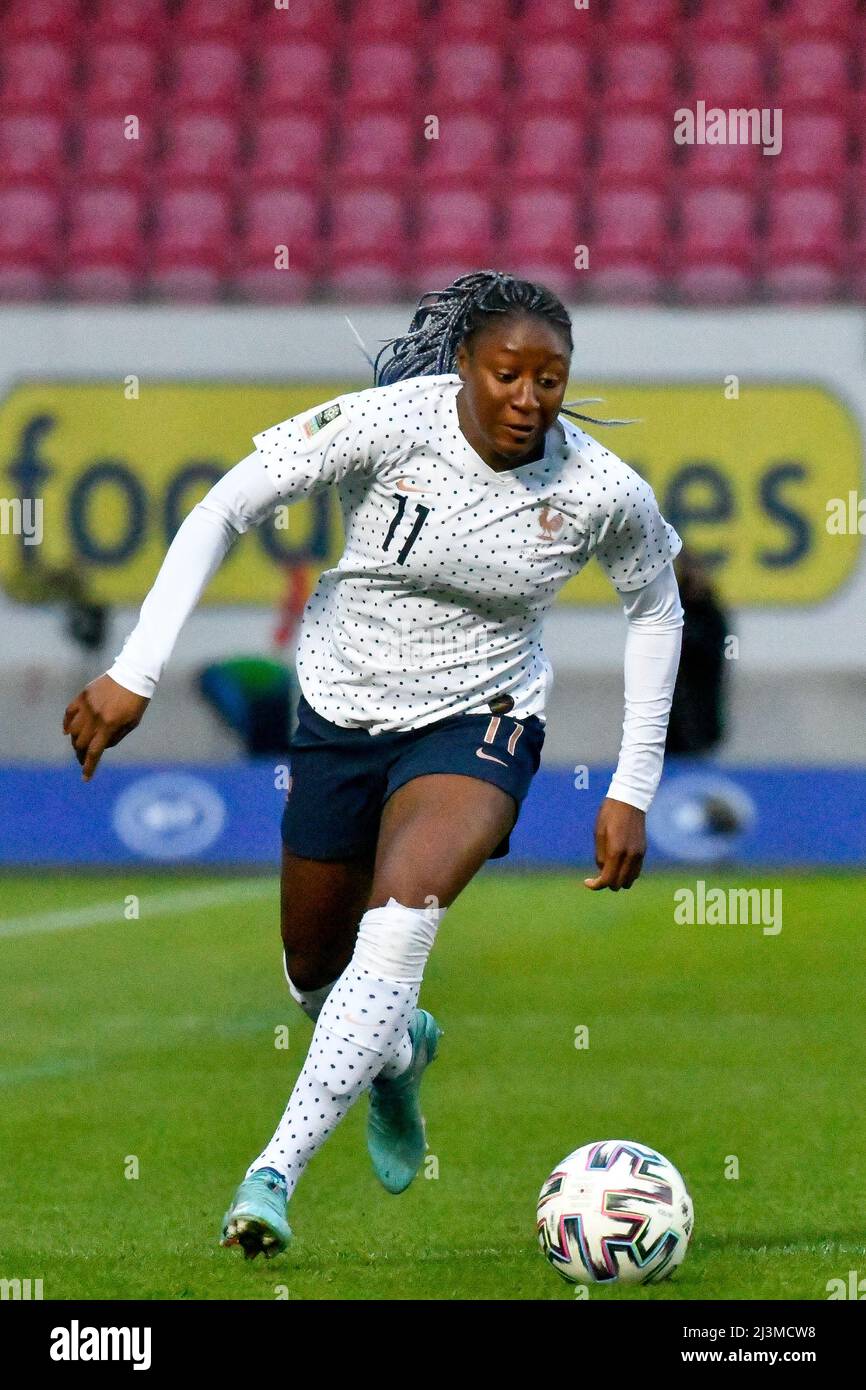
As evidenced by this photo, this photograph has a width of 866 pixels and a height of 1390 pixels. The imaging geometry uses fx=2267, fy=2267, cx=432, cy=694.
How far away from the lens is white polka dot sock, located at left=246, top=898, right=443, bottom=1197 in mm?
4258

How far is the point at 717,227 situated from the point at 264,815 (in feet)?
18.1

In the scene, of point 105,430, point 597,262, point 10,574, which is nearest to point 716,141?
point 597,262

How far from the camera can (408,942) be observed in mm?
4258

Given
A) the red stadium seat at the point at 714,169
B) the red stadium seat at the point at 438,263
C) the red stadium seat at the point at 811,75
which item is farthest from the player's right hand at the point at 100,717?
the red stadium seat at the point at 811,75

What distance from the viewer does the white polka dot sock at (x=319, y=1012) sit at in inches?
192

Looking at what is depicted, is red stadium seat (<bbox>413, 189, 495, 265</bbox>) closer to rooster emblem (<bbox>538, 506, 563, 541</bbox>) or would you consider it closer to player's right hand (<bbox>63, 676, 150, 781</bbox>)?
rooster emblem (<bbox>538, 506, 563, 541</bbox>)

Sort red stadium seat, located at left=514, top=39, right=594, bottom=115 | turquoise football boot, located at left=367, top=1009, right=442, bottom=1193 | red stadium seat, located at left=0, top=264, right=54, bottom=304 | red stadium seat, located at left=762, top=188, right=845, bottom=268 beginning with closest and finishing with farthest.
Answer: turquoise football boot, located at left=367, top=1009, right=442, bottom=1193 < red stadium seat, located at left=0, top=264, right=54, bottom=304 < red stadium seat, located at left=762, top=188, right=845, bottom=268 < red stadium seat, located at left=514, top=39, right=594, bottom=115

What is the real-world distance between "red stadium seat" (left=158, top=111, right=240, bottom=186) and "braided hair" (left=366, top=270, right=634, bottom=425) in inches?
416

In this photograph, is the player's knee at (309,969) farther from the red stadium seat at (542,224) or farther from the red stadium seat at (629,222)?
the red stadium seat at (629,222)

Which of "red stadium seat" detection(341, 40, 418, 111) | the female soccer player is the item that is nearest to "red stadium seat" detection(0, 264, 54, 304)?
"red stadium seat" detection(341, 40, 418, 111)

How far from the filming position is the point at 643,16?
51.7 feet

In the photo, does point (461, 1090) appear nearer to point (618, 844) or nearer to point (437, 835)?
point (618, 844)

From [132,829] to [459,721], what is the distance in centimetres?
754

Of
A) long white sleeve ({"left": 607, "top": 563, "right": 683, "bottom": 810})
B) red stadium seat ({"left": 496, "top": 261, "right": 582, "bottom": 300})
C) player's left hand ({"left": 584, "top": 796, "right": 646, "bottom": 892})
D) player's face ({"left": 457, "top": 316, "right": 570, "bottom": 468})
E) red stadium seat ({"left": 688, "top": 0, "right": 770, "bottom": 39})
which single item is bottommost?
player's left hand ({"left": 584, "top": 796, "right": 646, "bottom": 892})
